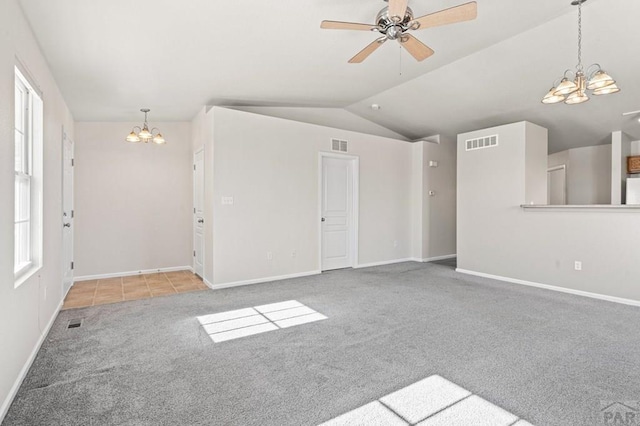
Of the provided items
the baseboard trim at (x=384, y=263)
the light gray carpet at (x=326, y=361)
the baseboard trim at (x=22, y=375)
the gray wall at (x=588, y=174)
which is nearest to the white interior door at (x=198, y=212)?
the light gray carpet at (x=326, y=361)

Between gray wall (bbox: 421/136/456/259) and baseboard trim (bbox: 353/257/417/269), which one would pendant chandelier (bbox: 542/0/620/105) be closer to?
gray wall (bbox: 421/136/456/259)

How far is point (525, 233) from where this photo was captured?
522 cm

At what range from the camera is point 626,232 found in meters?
4.21

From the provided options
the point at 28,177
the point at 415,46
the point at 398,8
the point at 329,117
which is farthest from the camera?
the point at 329,117

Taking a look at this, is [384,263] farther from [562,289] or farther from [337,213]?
[562,289]

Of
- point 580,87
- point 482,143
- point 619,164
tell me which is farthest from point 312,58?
point 619,164

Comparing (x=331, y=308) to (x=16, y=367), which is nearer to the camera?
(x=16, y=367)

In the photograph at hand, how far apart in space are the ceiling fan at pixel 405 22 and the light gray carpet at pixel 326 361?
263cm

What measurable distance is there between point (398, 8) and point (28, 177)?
10.8 ft

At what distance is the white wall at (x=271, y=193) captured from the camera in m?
4.93

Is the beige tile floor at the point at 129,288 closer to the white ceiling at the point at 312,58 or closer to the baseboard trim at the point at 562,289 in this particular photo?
the white ceiling at the point at 312,58

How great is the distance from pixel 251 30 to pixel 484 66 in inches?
129

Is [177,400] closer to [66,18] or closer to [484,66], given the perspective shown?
[66,18]

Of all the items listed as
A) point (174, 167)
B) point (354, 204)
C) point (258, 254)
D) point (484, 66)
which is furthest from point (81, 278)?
point (484, 66)
